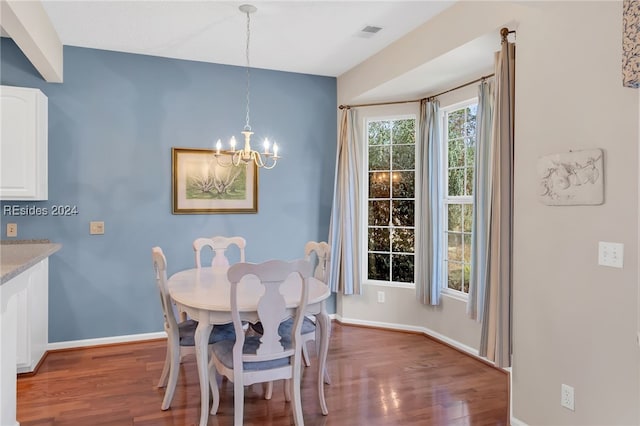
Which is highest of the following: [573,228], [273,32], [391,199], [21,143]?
[273,32]

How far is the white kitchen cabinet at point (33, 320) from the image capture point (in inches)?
132

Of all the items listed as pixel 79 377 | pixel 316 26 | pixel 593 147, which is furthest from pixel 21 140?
pixel 593 147

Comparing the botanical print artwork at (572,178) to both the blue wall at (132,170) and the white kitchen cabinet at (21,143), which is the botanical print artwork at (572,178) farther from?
the white kitchen cabinet at (21,143)

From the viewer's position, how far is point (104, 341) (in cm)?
416

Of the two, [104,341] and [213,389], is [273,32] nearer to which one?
[213,389]

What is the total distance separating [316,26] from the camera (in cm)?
355

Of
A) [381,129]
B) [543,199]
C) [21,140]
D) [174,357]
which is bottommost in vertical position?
[174,357]

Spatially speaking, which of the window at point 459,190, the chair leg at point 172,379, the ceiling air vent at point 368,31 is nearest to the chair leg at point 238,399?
the chair leg at point 172,379

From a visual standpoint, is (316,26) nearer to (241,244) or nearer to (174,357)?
Result: (241,244)

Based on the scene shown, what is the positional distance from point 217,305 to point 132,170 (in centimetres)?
233

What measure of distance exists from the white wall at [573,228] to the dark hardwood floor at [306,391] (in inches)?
24.1

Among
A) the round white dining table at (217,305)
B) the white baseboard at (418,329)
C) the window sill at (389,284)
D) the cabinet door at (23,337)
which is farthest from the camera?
the window sill at (389,284)

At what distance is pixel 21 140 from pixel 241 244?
1.99 meters

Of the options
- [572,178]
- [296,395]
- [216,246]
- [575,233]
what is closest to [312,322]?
[296,395]
